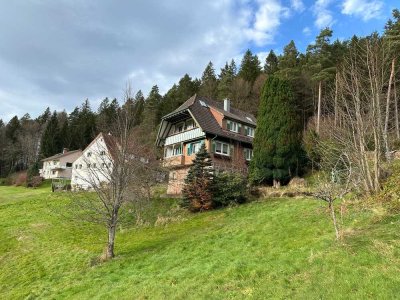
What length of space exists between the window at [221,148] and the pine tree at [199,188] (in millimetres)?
7402

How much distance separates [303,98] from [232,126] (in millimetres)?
17707

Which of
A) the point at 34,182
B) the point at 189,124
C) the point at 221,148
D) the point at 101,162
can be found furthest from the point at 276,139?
the point at 34,182

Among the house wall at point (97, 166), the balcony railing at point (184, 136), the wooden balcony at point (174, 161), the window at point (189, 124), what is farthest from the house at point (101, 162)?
the window at point (189, 124)

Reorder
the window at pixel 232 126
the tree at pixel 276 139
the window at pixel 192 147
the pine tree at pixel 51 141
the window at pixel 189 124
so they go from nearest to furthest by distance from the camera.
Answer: the tree at pixel 276 139
the window at pixel 192 147
the window at pixel 189 124
the window at pixel 232 126
the pine tree at pixel 51 141

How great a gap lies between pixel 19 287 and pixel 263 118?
23.9 meters

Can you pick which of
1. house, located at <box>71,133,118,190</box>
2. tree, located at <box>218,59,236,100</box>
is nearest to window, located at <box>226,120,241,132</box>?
house, located at <box>71,133,118,190</box>

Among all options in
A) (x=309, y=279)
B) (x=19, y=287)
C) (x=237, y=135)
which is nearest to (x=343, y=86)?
(x=309, y=279)

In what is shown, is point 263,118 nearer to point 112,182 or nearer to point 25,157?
point 112,182

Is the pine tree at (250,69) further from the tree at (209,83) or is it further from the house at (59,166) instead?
the house at (59,166)

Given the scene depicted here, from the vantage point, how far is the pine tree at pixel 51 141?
86062 mm

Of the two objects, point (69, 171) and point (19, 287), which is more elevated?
point (69, 171)

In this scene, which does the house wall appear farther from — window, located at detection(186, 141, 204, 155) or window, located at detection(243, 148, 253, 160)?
window, located at detection(243, 148, 253, 160)

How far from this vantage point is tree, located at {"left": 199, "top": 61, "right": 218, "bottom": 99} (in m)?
66.0

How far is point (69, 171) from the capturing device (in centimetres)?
7881
